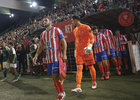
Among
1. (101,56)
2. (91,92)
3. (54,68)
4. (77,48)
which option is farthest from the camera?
(101,56)

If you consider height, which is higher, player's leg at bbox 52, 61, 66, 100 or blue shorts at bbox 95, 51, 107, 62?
blue shorts at bbox 95, 51, 107, 62

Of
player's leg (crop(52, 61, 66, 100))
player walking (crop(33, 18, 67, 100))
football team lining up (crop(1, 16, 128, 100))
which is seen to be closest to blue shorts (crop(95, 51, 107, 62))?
football team lining up (crop(1, 16, 128, 100))

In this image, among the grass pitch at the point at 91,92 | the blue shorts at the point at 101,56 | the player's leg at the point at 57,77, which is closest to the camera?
the player's leg at the point at 57,77

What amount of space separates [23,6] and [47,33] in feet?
81.3

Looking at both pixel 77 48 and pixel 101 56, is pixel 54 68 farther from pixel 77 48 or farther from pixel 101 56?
pixel 101 56

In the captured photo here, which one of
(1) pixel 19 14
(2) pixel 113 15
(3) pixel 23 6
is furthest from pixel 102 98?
(1) pixel 19 14

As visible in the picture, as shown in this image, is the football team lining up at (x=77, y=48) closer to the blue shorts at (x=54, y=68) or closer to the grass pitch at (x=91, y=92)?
the blue shorts at (x=54, y=68)

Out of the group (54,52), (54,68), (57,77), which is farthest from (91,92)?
(54,52)

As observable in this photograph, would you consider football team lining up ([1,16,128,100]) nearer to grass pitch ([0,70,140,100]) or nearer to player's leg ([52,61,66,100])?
player's leg ([52,61,66,100])

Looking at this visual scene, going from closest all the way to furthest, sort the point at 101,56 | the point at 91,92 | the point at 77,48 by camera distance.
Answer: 1. the point at 91,92
2. the point at 77,48
3. the point at 101,56

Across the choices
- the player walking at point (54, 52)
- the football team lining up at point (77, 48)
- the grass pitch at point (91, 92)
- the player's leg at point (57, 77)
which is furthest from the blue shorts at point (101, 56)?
the player's leg at point (57, 77)

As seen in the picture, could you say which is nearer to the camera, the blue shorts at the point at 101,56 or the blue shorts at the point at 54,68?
the blue shorts at the point at 54,68

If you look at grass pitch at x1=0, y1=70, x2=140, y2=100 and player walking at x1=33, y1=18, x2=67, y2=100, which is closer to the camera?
player walking at x1=33, y1=18, x2=67, y2=100

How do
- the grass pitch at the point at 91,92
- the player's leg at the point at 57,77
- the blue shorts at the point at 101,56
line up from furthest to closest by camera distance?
the blue shorts at the point at 101,56, the grass pitch at the point at 91,92, the player's leg at the point at 57,77
